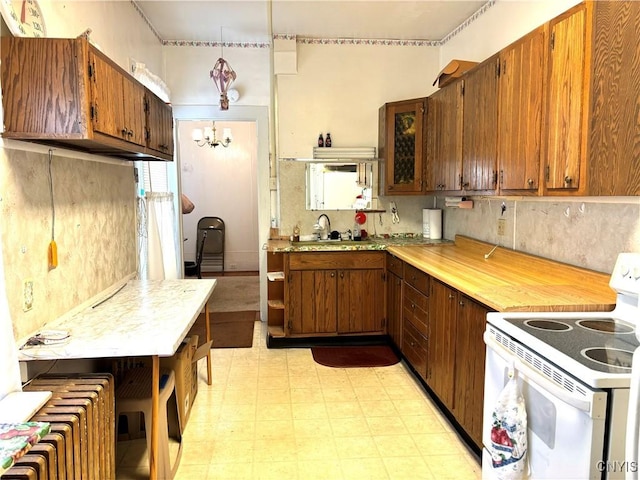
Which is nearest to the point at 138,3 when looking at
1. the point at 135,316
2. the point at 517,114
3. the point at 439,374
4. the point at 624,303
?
the point at 135,316

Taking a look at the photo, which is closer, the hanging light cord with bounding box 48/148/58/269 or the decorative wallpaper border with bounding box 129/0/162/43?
the hanging light cord with bounding box 48/148/58/269

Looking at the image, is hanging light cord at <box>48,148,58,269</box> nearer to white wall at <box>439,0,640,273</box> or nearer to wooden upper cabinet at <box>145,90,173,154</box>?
wooden upper cabinet at <box>145,90,173,154</box>

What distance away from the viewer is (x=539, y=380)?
148 cm

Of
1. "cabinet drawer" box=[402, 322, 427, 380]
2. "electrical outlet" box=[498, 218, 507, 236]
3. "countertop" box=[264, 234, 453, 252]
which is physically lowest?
"cabinet drawer" box=[402, 322, 427, 380]

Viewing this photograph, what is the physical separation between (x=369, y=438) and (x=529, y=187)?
5.40 feet

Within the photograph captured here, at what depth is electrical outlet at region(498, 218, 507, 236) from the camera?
3229mm

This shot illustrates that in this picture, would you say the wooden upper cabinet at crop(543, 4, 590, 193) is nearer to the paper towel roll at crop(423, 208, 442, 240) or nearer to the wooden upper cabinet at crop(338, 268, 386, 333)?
the wooden upper cabinet at crop(338, 268, 386, 333)

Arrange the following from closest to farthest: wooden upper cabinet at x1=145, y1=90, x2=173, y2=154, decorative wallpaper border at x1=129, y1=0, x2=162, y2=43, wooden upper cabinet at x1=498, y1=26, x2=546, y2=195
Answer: wooden upper cabinet at x1=498, y1=26, x2=546, y2=195 < wooden upper cabinet at x1=145, y1=90, x2=173, y2=154 < decorative wallpaper border at x1=129, y1=0, x2=162, y2=43

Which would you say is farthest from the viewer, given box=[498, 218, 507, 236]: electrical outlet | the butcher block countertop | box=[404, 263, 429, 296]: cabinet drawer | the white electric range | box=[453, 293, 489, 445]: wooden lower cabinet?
box=[498, 218, 507, 236]: electrical outlet

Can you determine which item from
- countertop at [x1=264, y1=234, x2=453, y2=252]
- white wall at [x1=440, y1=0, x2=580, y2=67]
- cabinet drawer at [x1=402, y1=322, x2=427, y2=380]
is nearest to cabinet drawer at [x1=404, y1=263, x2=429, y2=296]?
cabinet drawer at [x1=402, y1=322, x2=427, y2=380]

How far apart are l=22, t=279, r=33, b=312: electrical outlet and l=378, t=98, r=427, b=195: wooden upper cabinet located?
3.04 metres

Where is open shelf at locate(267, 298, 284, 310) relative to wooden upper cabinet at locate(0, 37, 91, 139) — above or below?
below

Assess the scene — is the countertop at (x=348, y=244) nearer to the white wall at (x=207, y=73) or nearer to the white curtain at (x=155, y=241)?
the white curtain at (x=155, y=241)

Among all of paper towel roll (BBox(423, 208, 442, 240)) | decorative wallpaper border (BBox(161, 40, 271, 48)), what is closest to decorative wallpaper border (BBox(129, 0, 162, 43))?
decorative wallpaper border (BBox(161, 40, 271, 48))
